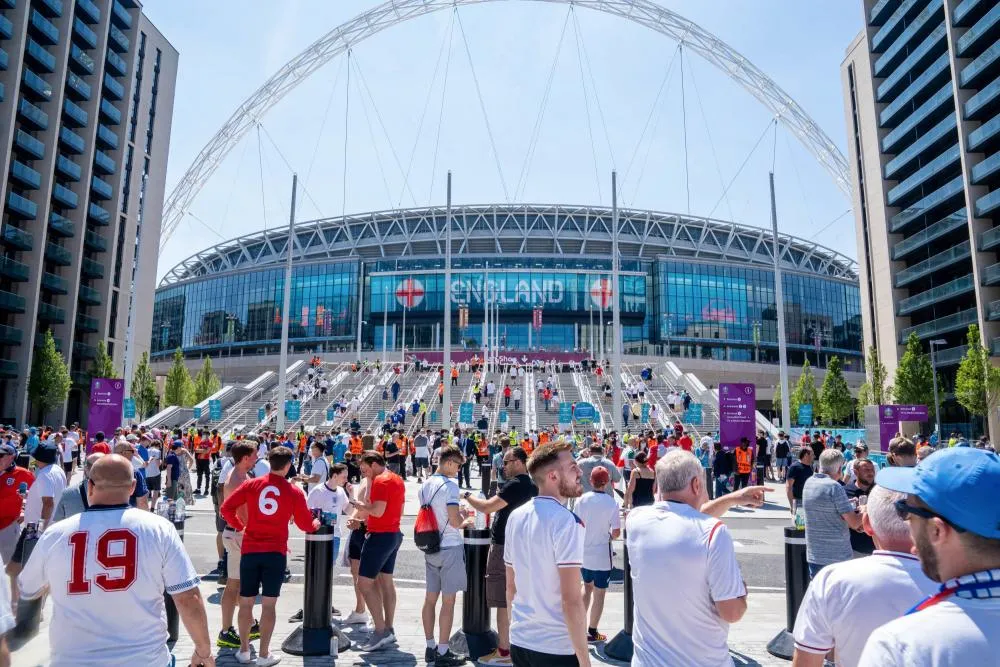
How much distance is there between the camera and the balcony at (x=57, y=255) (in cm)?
5694

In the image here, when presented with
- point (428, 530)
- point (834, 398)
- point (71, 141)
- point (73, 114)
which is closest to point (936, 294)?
point (834, 398)

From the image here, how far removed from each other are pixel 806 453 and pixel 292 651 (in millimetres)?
7438

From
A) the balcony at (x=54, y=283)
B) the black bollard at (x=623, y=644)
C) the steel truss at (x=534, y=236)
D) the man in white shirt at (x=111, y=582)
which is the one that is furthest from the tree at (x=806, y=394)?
the man in white shirt at (x=111, y=582)

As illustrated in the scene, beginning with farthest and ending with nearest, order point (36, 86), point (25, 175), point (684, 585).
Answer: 1. point (36, 86)
2. point (25, 175)
3. point (684, 585)

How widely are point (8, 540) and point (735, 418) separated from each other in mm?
18877

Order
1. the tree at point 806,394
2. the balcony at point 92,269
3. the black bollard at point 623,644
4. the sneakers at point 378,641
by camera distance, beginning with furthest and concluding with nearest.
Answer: the tree at point 806,394 → the balcony at point 92,269 → the sneakers at point 378,641 → the black bollard at point 623,644

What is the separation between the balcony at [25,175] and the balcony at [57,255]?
471 cm

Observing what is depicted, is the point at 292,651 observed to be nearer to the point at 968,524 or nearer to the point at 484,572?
the point at 484,572

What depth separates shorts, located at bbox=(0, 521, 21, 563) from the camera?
284 inches

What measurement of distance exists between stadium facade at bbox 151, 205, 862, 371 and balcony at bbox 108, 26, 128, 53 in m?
33.0

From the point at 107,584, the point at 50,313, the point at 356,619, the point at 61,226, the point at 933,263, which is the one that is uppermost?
the point at 61,226

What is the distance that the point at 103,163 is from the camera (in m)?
62.6

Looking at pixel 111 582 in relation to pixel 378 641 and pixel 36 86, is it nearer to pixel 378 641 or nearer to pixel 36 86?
pixel 378 641

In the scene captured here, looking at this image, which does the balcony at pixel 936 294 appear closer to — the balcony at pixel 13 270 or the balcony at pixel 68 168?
the balcony at pixel 13 270
